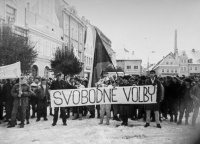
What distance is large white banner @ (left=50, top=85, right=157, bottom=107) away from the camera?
23.8ft

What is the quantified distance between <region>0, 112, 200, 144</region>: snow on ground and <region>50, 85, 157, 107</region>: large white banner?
825 millimetres

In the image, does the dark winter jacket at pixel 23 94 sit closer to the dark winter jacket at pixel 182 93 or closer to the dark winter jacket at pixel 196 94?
the dark winter jacket at pixel 182 93

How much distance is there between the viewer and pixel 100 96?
7316 mm

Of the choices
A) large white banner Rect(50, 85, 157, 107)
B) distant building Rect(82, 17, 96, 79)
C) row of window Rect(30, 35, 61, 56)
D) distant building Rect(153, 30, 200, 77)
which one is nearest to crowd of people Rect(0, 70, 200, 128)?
large white banner Rect(50, 85, 157, 107)

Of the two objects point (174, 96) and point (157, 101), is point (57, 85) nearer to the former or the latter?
point (157, 101)

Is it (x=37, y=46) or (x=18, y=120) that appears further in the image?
(x=37, y=46)

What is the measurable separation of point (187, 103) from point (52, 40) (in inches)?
450

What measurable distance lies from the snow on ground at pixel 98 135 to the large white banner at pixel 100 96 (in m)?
0.82

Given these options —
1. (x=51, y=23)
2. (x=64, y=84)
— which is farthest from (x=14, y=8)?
(x=64, y=84)

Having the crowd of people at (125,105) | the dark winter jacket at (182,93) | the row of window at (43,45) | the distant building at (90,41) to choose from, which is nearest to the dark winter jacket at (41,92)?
the crowd of people at (125,105)

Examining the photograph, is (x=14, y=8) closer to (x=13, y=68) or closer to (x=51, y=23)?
(x=51, y=23)

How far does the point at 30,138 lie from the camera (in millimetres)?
5641


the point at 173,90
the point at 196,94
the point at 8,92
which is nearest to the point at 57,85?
the point at 8,92

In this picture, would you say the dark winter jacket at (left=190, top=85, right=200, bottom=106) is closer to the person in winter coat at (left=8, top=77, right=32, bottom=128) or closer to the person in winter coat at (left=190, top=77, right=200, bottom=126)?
the person in winter coat at (left=190, top=77, right=200, bottom=126)
